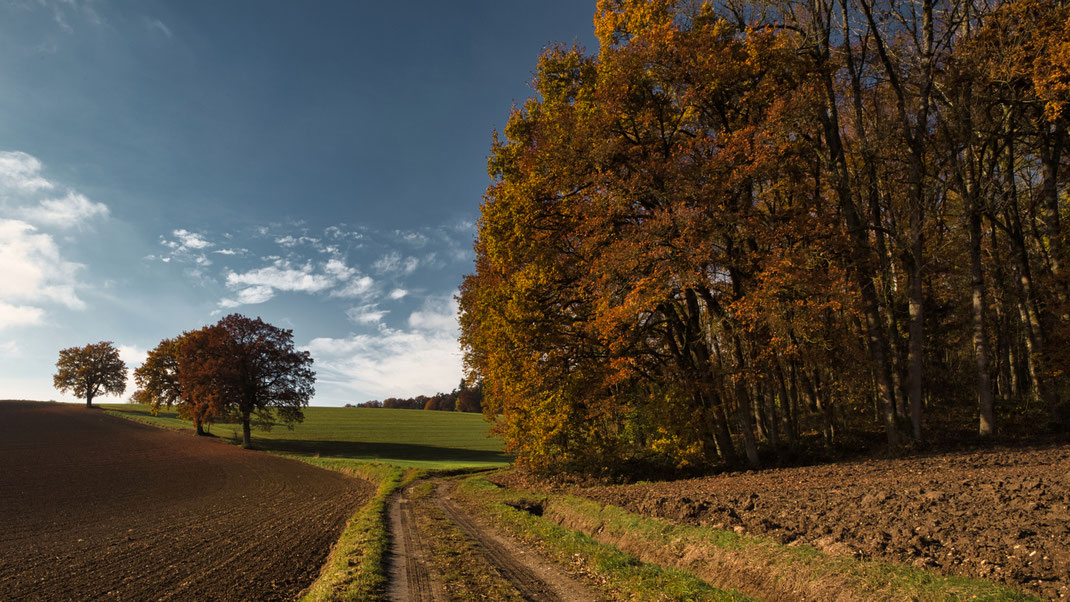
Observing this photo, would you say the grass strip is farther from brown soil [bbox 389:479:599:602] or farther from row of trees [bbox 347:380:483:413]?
row of trees [bbox 347:380:483:413]

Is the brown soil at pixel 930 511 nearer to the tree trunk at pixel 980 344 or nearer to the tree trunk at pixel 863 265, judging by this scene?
the tree trunk at pixel 863 265

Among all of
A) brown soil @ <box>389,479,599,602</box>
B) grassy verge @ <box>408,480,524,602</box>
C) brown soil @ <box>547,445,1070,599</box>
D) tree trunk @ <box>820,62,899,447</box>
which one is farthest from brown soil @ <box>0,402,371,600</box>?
tree trunk @ <box>820,62,899,447</box>

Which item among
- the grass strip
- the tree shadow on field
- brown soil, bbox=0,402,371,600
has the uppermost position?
the grass strip

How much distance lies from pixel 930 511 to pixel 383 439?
60707mm

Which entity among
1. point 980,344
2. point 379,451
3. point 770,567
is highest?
point 980,344

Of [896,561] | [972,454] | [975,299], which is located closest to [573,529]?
[896,561]

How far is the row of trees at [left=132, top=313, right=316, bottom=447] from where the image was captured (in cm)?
4931

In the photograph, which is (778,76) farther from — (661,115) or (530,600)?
(530,600)

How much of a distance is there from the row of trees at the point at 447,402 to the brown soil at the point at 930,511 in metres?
88.5

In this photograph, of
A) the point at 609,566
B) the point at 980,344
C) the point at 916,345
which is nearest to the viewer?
the point at 609,566

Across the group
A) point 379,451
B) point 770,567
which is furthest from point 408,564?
point 379,451

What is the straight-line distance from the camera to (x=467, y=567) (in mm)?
9398

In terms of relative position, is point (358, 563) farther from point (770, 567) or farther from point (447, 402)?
point (447, 402)

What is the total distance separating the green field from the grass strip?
1004 inches
